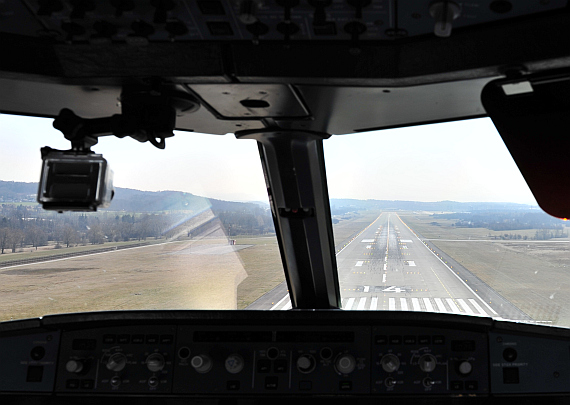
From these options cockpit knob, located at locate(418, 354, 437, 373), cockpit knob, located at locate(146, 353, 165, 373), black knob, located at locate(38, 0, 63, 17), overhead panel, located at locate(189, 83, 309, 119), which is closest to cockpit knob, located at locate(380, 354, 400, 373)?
cockpit knob, located at locate(418, 354, 437, 373)

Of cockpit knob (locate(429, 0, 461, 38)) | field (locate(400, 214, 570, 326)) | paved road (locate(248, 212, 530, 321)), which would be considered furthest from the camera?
paved road (locate(248, 212, 530, 321))

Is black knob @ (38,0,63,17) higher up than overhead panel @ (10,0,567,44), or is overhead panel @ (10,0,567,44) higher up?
overhead panel @ (10,0,567,44)

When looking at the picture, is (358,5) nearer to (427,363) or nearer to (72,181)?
(72,181)

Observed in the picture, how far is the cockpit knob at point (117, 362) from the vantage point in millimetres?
2068

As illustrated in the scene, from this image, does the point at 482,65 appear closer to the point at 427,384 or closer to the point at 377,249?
the point at 427,384

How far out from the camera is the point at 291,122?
80.0 inches

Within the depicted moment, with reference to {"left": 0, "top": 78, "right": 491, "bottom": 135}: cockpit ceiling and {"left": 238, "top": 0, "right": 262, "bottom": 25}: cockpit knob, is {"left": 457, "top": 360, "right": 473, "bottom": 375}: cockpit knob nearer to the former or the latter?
{"left": 0, "top": 78, "right": 491, "bottom": 135}: cockpit ceiling

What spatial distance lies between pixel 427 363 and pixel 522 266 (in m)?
0.87

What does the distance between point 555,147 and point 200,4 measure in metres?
1.02

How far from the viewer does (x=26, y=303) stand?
8.12 feet

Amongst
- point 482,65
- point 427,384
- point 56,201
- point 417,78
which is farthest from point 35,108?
point 427,384

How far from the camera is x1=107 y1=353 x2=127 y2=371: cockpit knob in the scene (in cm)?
207

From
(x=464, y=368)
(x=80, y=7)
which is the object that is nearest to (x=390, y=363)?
(x=464, y=368)

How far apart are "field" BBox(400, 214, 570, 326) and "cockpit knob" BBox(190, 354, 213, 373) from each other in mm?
1564
